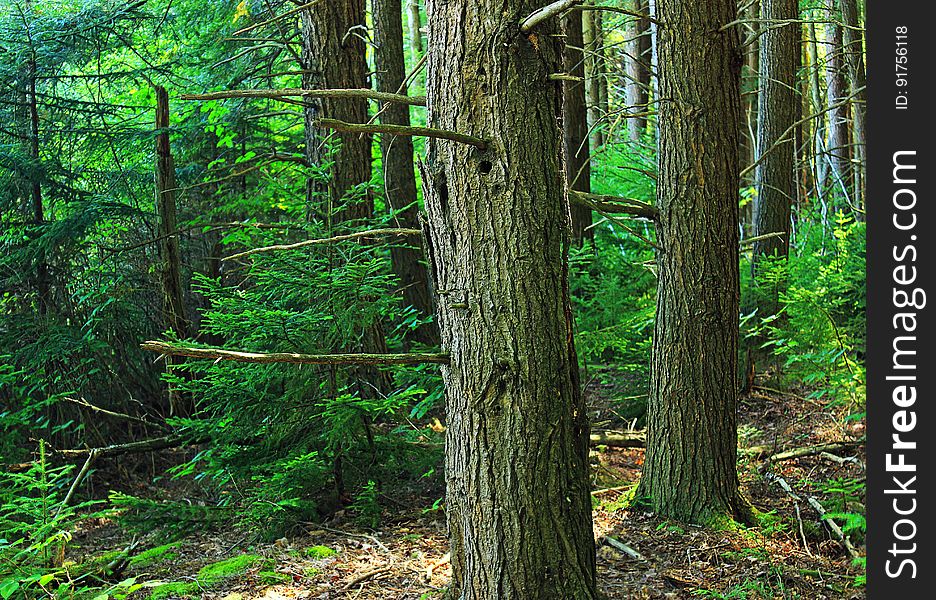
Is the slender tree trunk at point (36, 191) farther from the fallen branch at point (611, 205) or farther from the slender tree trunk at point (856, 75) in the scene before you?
the slender tree trunk at point (856, 75)

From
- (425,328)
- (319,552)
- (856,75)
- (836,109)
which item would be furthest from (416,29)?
(319,552)

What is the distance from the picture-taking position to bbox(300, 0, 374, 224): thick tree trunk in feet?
24.4

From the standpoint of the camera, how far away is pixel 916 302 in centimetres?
352

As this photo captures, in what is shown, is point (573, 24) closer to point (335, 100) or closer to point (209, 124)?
point (335, 100)

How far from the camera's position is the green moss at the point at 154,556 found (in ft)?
17.5

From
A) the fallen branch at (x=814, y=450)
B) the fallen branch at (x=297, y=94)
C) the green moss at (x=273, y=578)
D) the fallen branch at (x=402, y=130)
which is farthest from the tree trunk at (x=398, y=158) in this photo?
the fallen branch at (x=402, y=130)

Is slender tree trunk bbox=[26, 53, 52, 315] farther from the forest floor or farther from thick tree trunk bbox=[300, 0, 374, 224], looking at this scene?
thick tree trunk bbox=[300, 0, 374, 224]

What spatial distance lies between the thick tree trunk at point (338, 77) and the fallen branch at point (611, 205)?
9.92ft

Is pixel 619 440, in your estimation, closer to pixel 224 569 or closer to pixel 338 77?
pixel 224 569

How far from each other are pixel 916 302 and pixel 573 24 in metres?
7.08

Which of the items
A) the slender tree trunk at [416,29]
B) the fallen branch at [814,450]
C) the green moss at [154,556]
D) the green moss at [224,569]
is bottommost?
the green moss at [154,556]

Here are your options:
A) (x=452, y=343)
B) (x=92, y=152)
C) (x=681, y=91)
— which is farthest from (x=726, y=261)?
(x=92, y=152)

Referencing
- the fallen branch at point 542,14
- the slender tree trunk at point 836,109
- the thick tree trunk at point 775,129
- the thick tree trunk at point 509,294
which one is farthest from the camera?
the slender tree trunk at point 836,109

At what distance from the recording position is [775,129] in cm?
982
